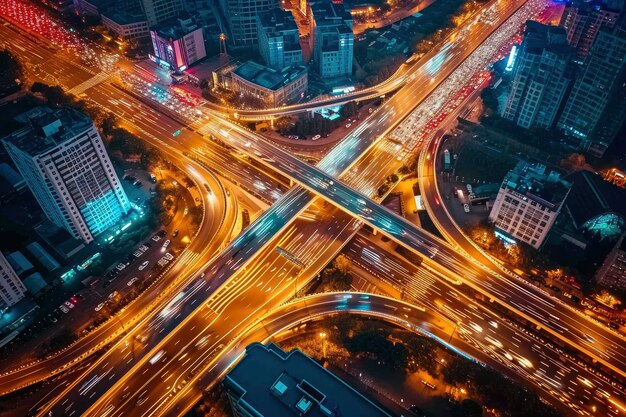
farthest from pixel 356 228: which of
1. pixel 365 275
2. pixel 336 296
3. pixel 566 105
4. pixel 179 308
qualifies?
pixel 566 105

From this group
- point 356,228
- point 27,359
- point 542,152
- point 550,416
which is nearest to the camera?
point 550,416

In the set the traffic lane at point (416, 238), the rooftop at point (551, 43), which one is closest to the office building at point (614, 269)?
the traffic lane at point (416, 238)

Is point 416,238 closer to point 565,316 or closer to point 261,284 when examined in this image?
point 565,316

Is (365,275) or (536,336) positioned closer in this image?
(536,336)

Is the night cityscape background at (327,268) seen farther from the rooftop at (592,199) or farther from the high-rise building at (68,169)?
the rooftop at (592,199)

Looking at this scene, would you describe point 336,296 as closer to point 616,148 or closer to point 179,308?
point 179,308

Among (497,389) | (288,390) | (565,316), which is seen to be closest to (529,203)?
(565,316)
